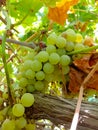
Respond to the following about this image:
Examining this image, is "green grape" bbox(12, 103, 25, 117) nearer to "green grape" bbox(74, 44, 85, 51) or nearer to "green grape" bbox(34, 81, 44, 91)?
"green grape" bbox(34, 81, 44, 91)

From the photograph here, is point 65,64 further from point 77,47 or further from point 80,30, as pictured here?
point 80,30

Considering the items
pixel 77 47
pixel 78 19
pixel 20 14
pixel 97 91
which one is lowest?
pixel 97 91

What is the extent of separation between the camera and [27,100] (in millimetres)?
820

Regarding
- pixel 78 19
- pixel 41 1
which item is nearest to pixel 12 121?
pixel 41 1

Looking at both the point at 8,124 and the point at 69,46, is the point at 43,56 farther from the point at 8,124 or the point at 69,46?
the point at 8,124

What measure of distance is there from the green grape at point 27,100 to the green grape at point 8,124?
0.19 ft

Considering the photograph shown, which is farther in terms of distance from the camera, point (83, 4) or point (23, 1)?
point (83, 4)

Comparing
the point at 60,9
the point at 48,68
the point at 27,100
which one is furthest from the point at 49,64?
the point at 60,9

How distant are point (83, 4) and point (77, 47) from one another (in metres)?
0.70

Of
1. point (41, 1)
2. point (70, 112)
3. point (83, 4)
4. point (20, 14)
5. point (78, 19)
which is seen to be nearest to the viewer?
point (70, 112)

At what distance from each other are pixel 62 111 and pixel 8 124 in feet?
0.47

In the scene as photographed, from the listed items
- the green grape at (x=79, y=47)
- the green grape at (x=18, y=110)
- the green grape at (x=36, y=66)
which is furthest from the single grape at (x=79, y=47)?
the green grape at (x=18, y=110)

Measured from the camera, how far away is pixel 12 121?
0.83 metres

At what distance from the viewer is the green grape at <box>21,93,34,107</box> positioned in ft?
2.69
